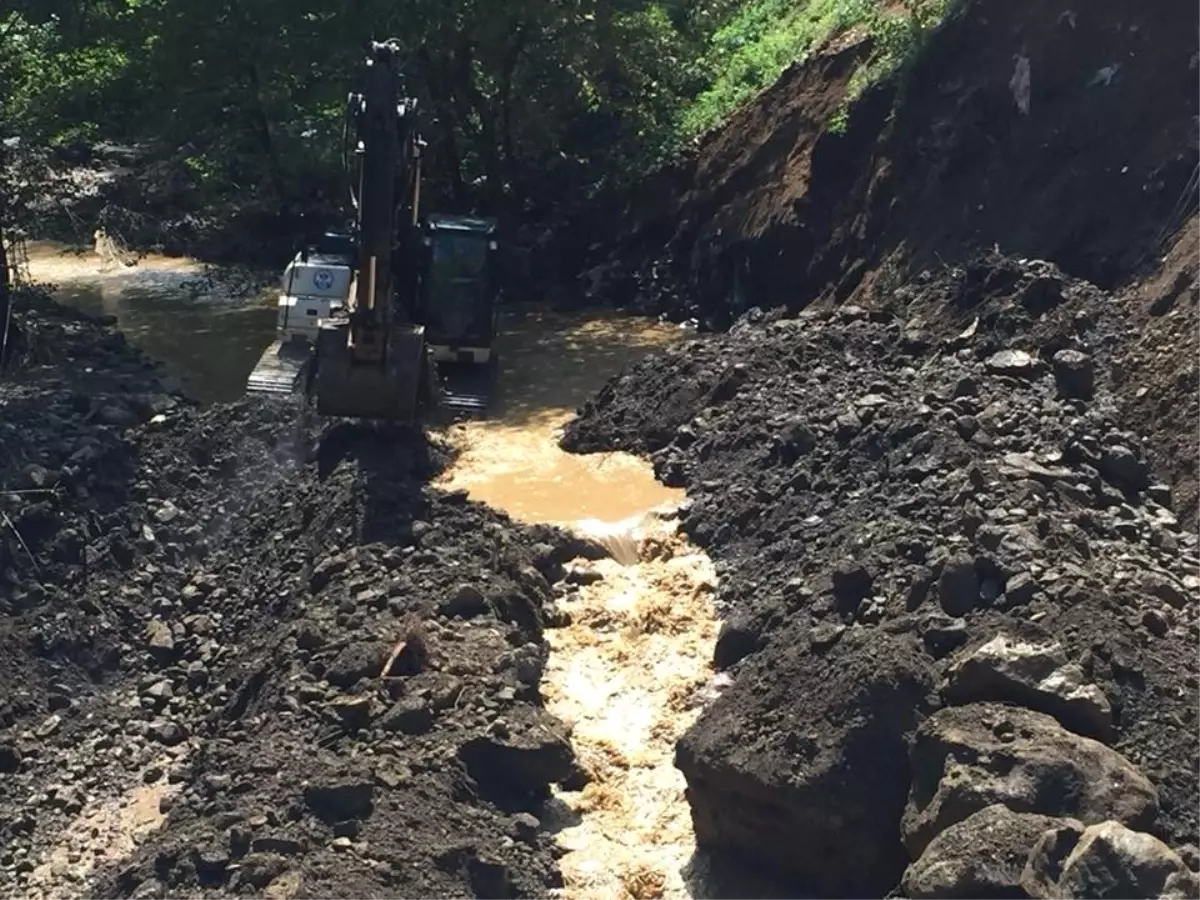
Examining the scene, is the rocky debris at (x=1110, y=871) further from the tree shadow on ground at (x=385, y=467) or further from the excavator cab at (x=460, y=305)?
the excavator cab at (x=460, y=305)

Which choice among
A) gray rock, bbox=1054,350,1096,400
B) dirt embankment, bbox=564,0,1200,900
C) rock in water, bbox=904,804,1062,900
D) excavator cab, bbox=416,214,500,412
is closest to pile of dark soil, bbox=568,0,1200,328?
dirt embankment, bbox=564,0,1200,900

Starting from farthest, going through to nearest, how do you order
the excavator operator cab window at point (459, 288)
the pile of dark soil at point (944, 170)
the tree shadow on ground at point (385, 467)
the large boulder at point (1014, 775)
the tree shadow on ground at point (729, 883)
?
the excavator operator cab window at point (459, 288) < the pile of dark soil at point (944, 170) < the tree shadow on ground at point (385, 467) < the tree shadow on ground at point (729, 883) < the large boulder at point (1014, 775)

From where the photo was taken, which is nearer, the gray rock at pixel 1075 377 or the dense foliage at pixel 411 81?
the gray rock at pixel 1075 377

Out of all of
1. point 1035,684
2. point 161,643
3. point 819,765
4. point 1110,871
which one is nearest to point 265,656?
point 161,643

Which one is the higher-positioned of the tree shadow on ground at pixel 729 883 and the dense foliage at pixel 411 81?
the dense foliage at pixel 411 81

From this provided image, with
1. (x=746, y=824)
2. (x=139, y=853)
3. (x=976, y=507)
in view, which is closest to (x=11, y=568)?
(x=139, y=853)

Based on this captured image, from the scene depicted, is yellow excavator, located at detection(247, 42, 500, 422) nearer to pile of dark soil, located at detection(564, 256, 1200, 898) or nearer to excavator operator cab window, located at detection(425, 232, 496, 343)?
excavator operator cab window, located at detection(425, 232, 496, 343)

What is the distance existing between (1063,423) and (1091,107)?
7697mm

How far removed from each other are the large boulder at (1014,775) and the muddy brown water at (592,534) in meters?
1.95

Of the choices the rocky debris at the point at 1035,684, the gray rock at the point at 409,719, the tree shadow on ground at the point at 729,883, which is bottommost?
the tree shadow on ground at the point at 729,883

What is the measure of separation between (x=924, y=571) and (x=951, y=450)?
298 centimetres

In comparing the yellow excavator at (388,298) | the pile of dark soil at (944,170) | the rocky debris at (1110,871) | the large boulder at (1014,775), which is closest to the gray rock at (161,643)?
the yellow excavator at (388,298)

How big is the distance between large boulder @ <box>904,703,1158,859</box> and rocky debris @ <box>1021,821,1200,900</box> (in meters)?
0.63

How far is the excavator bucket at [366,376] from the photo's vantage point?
1927 cm
